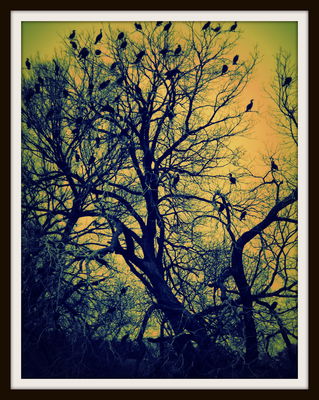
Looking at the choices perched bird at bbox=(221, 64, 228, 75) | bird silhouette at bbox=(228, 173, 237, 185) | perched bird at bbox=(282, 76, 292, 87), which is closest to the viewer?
perched bird at bbox=(282, 76, 292, 87)

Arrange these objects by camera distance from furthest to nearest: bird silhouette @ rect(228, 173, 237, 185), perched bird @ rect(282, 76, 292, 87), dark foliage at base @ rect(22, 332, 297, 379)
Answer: bird silhouette @ rect(228, 173, 237, 185) < perched bird @ rect(282, 76, 292, 87) < dark foliage at base @ rect(22, 332, 297, 379)

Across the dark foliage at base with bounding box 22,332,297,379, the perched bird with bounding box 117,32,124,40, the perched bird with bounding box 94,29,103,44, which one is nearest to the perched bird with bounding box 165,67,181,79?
the perched bird with bounding box 117,32,124,40

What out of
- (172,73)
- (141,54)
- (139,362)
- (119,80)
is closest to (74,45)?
(119,80)

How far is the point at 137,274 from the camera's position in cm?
439

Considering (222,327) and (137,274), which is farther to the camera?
(137,274)

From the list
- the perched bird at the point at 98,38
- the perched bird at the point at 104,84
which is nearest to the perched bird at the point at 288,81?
the perched bird at the point at 104,84

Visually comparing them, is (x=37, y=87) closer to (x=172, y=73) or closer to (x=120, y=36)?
(x=120, y=36)

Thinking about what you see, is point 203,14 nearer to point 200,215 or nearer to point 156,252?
point 200,215

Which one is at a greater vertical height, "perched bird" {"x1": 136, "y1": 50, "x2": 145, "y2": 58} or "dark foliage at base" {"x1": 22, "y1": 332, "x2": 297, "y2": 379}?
"perched bird" {"x1": 136, "y1": 50, "x2": 145, "y2": 58}

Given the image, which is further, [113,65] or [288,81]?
[113,65]

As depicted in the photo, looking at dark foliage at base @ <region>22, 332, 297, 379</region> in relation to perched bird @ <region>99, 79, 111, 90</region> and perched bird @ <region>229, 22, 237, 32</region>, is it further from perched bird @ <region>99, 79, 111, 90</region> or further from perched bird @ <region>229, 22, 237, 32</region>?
perched bird @ <region>229, 22, 237, 32</region>

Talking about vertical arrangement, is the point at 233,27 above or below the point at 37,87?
above
